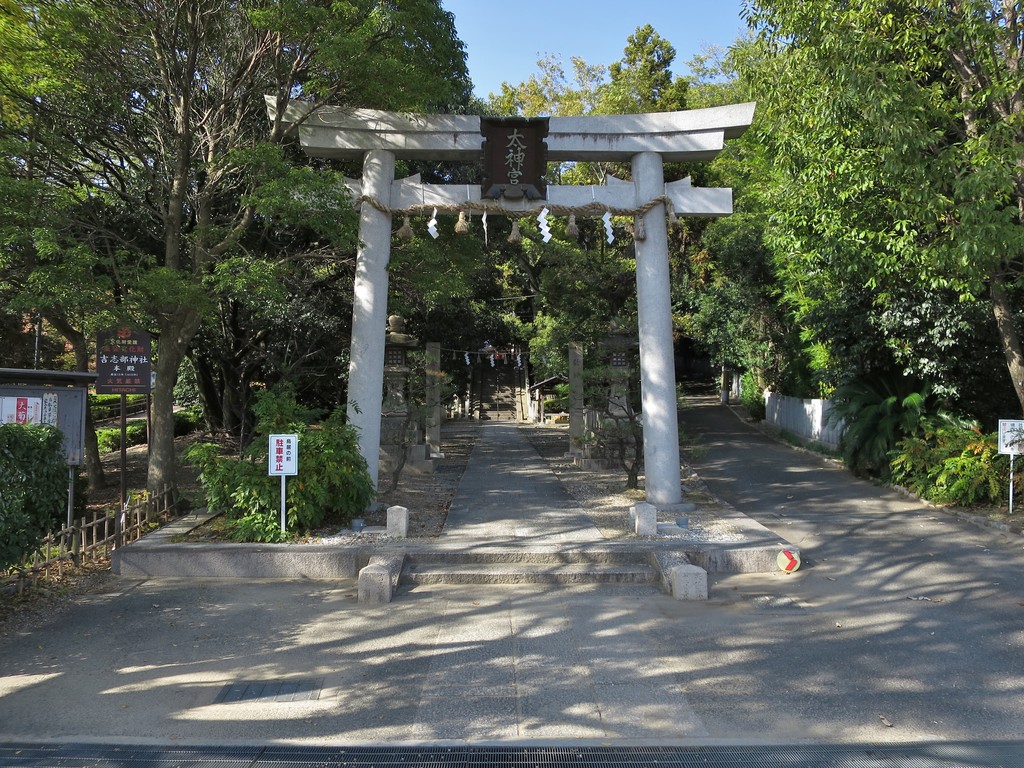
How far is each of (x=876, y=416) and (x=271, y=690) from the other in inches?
543

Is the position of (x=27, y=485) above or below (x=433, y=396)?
below

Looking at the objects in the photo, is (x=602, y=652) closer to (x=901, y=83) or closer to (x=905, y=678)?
(x=905, y=678)

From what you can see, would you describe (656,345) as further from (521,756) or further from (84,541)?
(84,541)

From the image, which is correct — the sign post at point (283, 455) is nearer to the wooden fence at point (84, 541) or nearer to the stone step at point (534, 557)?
the stone step at point (534, 557)

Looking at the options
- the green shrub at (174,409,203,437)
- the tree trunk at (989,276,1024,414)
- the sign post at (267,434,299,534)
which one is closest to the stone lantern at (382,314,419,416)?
the sign post at (267,434,299,534)

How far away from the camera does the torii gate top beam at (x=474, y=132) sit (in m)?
11.1

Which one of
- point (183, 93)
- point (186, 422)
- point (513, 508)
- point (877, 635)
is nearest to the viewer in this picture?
point (877, 635)

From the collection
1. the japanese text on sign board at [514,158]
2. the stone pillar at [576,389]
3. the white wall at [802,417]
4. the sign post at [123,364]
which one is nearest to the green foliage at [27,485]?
the sign post at [123,364]

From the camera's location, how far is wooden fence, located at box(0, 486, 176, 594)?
7.49 meters

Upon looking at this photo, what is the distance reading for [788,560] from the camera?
8609mm

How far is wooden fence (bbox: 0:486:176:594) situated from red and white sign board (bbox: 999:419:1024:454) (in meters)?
12.6

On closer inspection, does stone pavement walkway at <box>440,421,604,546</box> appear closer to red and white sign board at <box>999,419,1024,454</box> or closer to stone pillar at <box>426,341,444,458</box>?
stone pillar at <box>426,341,444,458</box>

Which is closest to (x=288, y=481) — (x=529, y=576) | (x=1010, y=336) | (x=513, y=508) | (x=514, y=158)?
(x=529, y=576)

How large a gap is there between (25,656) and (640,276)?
921cm
